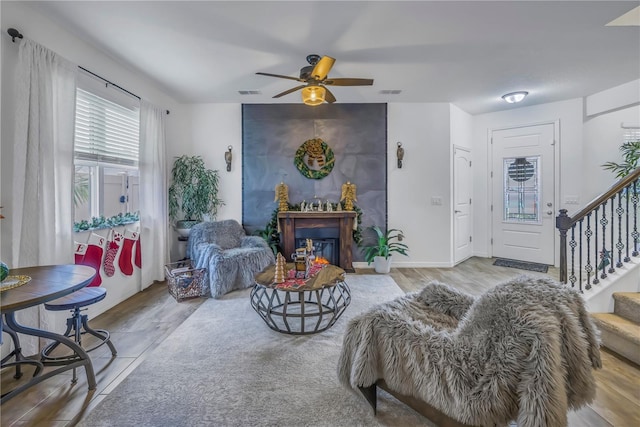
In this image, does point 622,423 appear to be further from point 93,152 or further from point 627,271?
point 93,152

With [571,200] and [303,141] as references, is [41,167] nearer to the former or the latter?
[303,141]

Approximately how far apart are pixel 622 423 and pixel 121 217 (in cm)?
459

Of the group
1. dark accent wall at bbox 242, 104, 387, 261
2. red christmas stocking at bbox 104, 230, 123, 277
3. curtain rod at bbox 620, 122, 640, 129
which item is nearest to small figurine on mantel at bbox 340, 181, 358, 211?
dark accent wall at bbox 242, 104, 387, 261

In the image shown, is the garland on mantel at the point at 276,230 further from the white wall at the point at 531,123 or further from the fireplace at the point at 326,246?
the white wall at the point at 531,123

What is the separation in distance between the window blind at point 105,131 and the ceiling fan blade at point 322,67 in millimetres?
2316

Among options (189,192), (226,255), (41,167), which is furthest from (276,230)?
(41,167)

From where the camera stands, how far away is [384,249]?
4586 mm

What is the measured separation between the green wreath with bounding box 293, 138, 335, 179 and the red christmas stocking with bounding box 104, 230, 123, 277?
2656 millimetres

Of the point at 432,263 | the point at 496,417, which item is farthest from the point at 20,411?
the point at 432,263

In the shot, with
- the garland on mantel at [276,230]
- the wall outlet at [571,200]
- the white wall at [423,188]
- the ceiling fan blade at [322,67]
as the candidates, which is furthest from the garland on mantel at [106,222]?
the wall outlet at [571,200]

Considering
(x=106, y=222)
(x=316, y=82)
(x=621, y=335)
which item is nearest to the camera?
(x=621, y=335)

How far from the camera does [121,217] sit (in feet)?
11.5

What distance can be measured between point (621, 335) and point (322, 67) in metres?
3.26

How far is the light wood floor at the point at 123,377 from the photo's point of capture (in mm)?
1633
